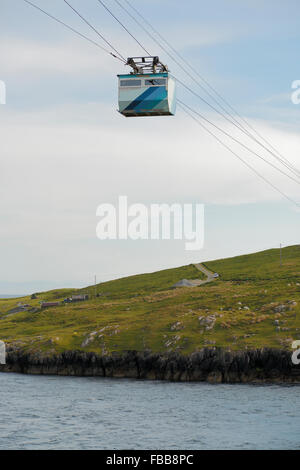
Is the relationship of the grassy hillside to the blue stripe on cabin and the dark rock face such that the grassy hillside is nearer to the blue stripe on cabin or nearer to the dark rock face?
the dark rock face

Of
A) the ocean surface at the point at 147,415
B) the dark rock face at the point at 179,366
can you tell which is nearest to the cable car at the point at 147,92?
the ocean surface at the point at 147,415

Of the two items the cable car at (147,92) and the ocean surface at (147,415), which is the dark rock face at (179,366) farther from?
the cable car at (147,92)

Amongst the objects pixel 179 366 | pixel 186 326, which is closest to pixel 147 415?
pixel 179 366

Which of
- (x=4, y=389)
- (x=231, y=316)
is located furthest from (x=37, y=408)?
(x=231, y=316)

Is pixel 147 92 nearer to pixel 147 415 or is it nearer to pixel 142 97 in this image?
pixel 142 97

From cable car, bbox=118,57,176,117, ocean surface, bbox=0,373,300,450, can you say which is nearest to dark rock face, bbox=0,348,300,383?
ocean surface, bbox=0,373,300,450
